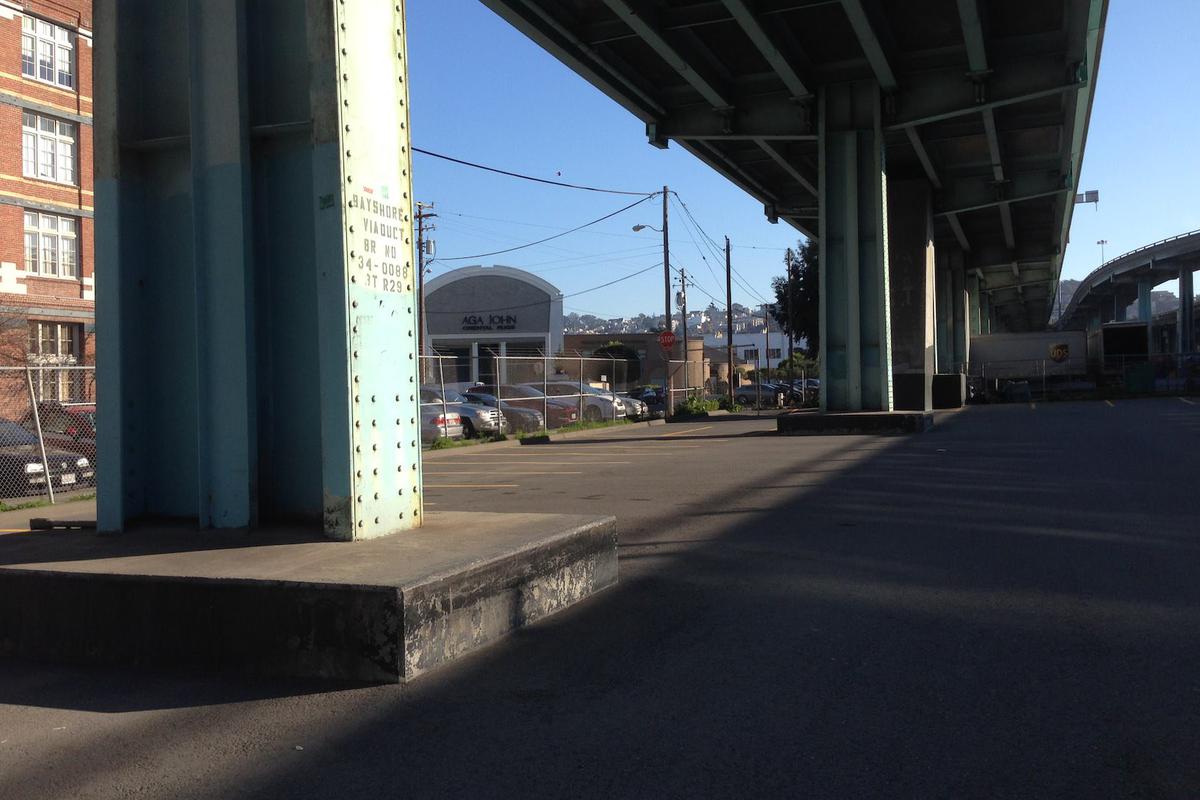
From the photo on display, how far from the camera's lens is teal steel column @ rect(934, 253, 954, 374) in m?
47.6

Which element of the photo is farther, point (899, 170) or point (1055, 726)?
point (899, 170)

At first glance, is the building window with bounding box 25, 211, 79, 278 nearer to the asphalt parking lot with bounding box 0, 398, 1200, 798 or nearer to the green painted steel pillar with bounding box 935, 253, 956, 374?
the asphalt parking lot with bounding box 0, 398, 1200, 798

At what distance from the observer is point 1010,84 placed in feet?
73.3

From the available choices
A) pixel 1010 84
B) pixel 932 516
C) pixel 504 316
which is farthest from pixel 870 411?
pixel 504 316

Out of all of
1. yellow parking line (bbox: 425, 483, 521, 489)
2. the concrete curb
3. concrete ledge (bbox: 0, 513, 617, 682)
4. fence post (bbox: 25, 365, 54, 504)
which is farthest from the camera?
the concrete curb

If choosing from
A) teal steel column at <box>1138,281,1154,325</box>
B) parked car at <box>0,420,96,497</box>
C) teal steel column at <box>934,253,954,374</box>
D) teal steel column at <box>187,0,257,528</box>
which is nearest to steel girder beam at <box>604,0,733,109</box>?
parked car at <box>0,420,96,497</box>

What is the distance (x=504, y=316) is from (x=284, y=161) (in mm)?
63095

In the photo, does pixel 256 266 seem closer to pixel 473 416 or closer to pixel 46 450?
pixel 46 450

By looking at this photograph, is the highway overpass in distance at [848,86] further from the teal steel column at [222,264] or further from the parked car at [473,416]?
the teal steel column at [222,264]

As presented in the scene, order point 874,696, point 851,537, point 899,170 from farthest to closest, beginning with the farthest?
point 899,170
point 851,537
point 874,696

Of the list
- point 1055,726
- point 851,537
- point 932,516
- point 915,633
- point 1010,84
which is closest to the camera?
point 1055,726

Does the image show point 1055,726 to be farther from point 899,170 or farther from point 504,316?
point 504,316

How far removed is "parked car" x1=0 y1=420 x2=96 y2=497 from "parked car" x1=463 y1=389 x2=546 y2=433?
12.5m

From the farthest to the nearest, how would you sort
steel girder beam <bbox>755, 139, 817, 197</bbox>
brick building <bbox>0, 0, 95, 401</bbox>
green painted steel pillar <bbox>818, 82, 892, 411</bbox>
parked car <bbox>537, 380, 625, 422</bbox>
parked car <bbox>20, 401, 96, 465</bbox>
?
1. brick building <bbox>0, 0, 95, 401</bbox>
2. parked car <bbox>537, 380, 625, 422</bbox>
3. steel girder beam <bbox>755, 139, 817, 197</bbox>
4. green painted steel pillar <bbox>818, 82, 892, 411</bbox>
5. parked car <bbox>20, 401, 96, 465</bbox>
